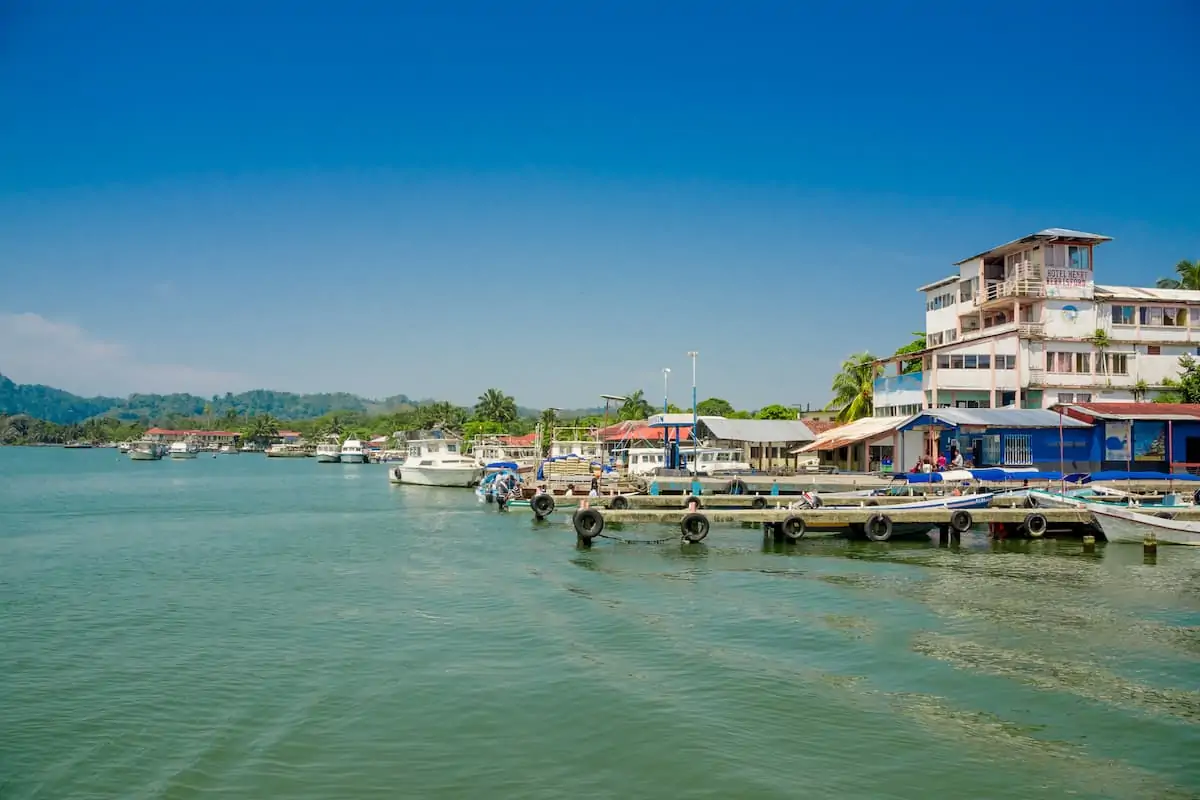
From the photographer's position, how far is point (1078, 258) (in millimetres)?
53875

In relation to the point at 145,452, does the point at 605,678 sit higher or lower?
lower

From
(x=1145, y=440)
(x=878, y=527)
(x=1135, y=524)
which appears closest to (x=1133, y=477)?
(x=1145, y=440)

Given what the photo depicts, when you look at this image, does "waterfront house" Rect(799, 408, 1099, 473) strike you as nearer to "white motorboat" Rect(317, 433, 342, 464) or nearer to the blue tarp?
the blue tarp

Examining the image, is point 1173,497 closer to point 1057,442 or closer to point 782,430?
point 1057,442

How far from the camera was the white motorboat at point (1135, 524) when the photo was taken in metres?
28.9

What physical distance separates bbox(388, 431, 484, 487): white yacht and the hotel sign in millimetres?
44023

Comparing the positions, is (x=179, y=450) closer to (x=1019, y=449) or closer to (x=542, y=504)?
(x=542, y=504)

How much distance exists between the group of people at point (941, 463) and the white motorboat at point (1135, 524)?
33.7 ft

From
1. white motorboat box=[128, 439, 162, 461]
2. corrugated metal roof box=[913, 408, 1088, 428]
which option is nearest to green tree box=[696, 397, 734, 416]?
corrugated metal roof box=[913, 408, 1088, 428]

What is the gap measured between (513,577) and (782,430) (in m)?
38.4

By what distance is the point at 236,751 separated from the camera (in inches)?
468

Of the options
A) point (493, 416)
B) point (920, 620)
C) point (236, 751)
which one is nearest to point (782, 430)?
point (920, 620)

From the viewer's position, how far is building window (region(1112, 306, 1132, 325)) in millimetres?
53625

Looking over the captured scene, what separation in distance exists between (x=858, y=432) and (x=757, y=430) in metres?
9.29
